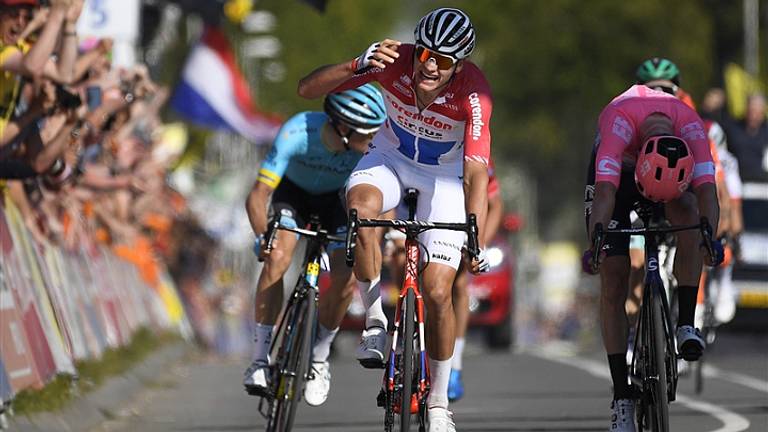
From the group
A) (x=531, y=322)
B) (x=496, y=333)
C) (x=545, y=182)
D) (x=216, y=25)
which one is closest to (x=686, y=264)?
(x=496, y=333)

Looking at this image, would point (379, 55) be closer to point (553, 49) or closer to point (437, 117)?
point (437, 117)

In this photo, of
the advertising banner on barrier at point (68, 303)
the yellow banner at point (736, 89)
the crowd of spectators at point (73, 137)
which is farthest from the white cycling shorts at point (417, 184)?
the yellow banner at point (736, 89)

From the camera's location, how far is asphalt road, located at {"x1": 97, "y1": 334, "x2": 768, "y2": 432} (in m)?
12.9

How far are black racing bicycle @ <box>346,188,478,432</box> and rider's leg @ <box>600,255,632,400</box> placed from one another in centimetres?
87

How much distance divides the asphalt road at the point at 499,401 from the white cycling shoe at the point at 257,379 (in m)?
1.52

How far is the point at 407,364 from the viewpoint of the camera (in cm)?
966

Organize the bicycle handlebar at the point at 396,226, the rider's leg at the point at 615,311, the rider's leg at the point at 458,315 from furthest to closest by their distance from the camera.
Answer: the rider's leg at the point at 458,315, the rider's leg at the point at 615,311, the bicycle handlebar at the point at 396,226

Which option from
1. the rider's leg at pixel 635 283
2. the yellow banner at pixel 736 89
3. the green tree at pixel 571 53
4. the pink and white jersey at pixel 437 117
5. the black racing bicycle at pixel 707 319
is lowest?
the black racing bicycle at pixel 707 319

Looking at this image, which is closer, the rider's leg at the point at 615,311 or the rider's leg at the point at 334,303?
the rider's leg at the point at 615,311

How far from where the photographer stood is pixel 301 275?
433 inches

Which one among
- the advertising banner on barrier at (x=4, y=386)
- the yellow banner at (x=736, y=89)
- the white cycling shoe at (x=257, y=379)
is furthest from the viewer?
the yellow banner at (x=736, y=89)

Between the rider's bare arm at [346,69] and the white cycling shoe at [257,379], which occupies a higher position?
the rider's bare arm at [346,69]

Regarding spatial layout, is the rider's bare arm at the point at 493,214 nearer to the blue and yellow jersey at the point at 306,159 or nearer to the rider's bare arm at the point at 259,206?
the blue and yellow jersey at the point at 306,159

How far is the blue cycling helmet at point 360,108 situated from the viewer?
11250mm
